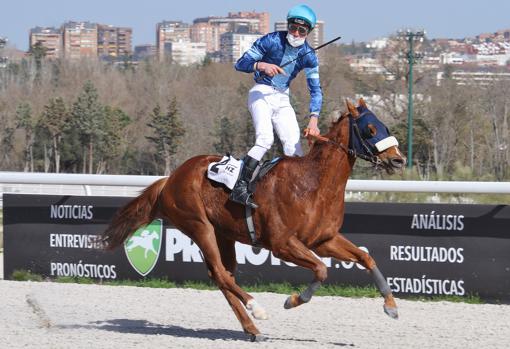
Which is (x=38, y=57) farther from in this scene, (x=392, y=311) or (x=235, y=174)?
(x=392, y=311)

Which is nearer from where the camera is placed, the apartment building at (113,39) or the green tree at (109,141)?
the green tree at (109,141)

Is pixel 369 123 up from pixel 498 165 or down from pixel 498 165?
up

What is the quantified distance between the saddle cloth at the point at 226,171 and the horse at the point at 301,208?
7 centimetres

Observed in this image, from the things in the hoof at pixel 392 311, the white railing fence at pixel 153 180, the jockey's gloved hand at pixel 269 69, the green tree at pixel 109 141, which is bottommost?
the green tree at pixel 109 141

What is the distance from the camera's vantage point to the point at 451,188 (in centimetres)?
896

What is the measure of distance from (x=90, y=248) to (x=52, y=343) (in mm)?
3032

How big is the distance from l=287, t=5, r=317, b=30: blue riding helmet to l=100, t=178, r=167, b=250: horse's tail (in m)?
1.61

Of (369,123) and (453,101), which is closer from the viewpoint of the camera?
(369,123)

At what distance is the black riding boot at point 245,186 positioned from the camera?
7137 mm

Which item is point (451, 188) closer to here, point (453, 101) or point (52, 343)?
→ point (52, 343)

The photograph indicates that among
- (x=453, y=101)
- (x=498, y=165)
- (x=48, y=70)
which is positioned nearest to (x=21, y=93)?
(x=48, y=70)

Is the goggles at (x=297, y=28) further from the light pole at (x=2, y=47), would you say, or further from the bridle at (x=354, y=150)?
the light pole at (x=2, y=47)

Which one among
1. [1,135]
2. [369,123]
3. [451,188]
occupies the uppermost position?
[369,123]

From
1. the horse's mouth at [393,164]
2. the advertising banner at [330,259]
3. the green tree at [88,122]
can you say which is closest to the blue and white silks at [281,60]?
the horse's mouth at [393,164]
